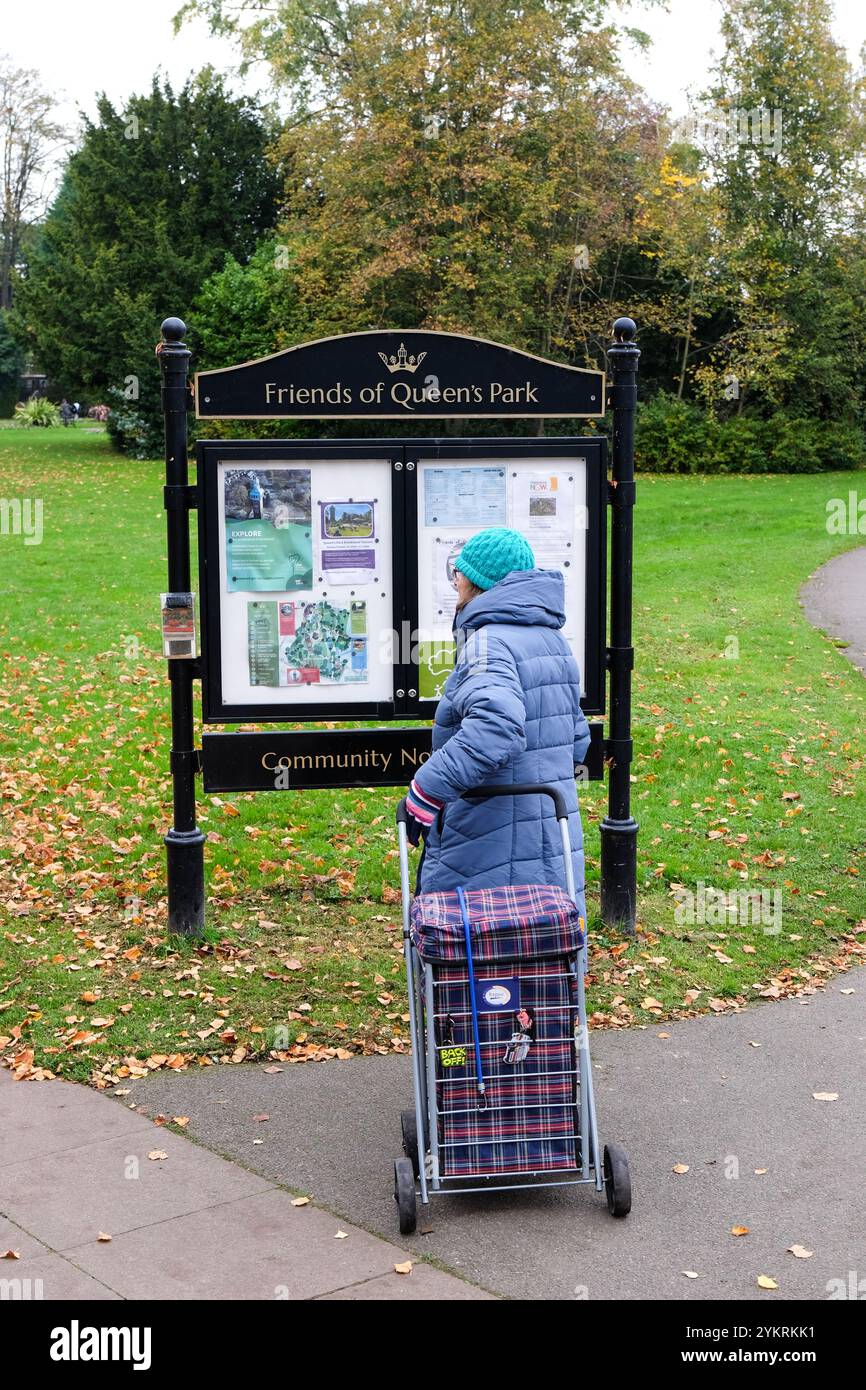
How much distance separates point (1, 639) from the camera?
51.6 feet

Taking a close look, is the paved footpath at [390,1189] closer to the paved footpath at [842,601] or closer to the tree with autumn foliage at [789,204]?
the paved footpath at [842,601]

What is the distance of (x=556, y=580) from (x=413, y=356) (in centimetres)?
204

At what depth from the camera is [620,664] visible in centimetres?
725

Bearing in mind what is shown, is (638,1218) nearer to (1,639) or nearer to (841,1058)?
→ (841,1058)

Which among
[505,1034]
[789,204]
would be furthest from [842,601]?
[789,204]

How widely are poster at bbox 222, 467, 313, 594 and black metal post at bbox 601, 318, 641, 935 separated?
156 centimetres

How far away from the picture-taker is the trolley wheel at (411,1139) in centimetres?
484

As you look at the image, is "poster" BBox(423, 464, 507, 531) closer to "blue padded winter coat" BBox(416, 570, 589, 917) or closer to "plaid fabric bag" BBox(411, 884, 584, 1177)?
"blue padded winter coat" BBox(416, 570, 589, 917)

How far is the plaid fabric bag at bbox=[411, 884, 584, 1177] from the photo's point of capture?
15.0 feet

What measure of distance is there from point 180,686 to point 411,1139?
287cm

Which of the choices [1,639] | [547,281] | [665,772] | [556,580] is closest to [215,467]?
[556,580]

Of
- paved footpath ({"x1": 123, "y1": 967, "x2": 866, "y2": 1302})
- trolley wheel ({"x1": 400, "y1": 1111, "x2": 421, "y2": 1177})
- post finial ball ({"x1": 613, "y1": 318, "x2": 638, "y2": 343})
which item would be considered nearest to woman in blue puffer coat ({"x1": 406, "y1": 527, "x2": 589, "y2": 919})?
trolley wheel ({"x1": 400, "y1": 1111, "x2": 421, "y2": 1177})

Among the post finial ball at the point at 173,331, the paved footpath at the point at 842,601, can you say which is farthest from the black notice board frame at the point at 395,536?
the paved footpath at the point at 842,601

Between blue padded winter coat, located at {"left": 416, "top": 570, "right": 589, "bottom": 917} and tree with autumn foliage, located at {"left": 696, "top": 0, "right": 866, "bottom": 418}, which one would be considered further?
tree with autumn foliage, located at {"left": 696, "top": 0, "right": 866, "bottom": 418}
